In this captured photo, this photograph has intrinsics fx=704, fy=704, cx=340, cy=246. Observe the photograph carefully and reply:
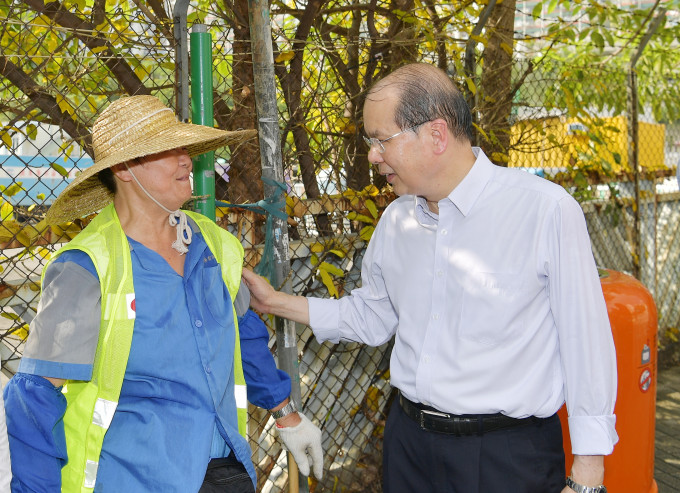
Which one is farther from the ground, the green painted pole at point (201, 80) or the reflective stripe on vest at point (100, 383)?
the green painted pole at point (201, 80)

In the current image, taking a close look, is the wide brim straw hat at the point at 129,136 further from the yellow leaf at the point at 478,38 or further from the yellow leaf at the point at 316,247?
the yellow leaf at the point at 478,38

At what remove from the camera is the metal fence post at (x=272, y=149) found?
2.26 metres

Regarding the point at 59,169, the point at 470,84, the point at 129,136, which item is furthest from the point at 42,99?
the point at 470,84

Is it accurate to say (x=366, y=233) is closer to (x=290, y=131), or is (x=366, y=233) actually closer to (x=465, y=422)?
(x=290, y=131)

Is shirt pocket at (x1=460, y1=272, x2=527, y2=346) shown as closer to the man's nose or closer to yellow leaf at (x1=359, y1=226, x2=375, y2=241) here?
the man's nose

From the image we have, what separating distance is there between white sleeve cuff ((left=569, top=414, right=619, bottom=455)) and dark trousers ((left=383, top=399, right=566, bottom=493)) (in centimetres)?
16

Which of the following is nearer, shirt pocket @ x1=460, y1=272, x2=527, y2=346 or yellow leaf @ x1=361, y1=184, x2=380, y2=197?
shirt pocket @ x1=460, y1=272, x2=527, y2=346

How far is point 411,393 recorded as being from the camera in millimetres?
2203

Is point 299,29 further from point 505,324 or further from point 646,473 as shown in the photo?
point 646,473

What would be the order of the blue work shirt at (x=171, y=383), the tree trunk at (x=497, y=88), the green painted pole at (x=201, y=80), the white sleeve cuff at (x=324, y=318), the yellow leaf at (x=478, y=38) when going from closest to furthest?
the blue work shirt at (x=171, y=383) → the green painted pole at (x=201, y=80) → the white sleeve cuff at (x=324, y=318) → the yellow leaf at (x=478, y=38) → the tree trunk at (x=497, y=88)

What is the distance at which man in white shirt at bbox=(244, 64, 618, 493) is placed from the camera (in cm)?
196

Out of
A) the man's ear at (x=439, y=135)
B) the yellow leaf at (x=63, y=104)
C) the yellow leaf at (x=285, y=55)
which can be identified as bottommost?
the man's ear at (x=439, y=135)

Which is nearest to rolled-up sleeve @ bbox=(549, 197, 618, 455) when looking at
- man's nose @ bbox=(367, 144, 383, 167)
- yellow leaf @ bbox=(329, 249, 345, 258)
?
man's nose @ bbox=(367, 144, 383, 167)

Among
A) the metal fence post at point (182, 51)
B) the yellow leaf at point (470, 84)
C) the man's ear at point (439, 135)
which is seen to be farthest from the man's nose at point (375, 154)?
the yellow leaf at point (470, 84)
